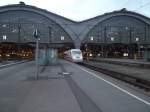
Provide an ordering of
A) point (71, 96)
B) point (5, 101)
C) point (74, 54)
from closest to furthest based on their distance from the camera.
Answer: point (5, 101), point (71, 96), point (74, 54)

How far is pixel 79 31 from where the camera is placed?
11869 centimetres

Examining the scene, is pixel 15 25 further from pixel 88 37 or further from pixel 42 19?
pixel 88 37

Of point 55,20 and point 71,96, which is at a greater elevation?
point 55,20

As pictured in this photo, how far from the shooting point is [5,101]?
34.6ft

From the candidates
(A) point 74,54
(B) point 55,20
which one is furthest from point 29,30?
(A) point 74,54

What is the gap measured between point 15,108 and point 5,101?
143cm

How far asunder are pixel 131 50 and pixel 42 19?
39106mm

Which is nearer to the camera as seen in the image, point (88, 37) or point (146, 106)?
point (146, 106)

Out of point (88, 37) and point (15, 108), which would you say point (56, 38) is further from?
point (15, 108)

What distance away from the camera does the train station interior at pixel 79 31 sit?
362 ft

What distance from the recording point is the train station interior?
110 m

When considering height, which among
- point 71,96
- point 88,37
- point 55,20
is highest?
point 55,20

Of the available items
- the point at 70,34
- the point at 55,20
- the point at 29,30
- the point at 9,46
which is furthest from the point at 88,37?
the point at 9,46

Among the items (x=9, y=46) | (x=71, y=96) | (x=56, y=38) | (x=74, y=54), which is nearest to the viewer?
(x=71, y=96)
